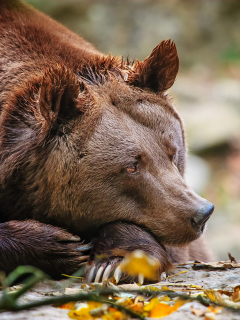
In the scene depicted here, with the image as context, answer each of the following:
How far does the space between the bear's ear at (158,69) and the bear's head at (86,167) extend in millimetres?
416

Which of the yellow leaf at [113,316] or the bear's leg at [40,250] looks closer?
the yellow leaf at [113,316]

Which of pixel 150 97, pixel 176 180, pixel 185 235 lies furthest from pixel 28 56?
pixel 185 235

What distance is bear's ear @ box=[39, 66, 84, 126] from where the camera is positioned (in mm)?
2941

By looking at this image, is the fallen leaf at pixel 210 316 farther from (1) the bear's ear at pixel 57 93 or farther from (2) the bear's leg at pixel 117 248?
(1) the bear's ear at pixel 57 93

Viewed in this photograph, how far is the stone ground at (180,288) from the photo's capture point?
2027 millimetres

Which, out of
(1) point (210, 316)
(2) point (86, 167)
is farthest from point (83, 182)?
(1) point (210, 316)

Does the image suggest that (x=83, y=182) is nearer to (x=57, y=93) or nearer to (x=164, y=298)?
(x=57, y=93)

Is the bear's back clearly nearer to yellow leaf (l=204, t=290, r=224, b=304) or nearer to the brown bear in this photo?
the brown bear

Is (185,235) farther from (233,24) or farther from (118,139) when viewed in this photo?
(233,24)

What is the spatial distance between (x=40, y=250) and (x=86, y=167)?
0.65 m

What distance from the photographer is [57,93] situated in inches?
118

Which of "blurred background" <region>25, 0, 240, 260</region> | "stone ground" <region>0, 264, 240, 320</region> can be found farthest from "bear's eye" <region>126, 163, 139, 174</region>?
"blurred background" <region>25, 0, 240, 260</region>

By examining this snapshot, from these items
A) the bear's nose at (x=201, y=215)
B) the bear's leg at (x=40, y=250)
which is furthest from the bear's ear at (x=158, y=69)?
the bear's leg at (x=40, y=250)

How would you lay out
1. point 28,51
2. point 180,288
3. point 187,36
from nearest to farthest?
point 180,288
point 28,51
point 187,36
